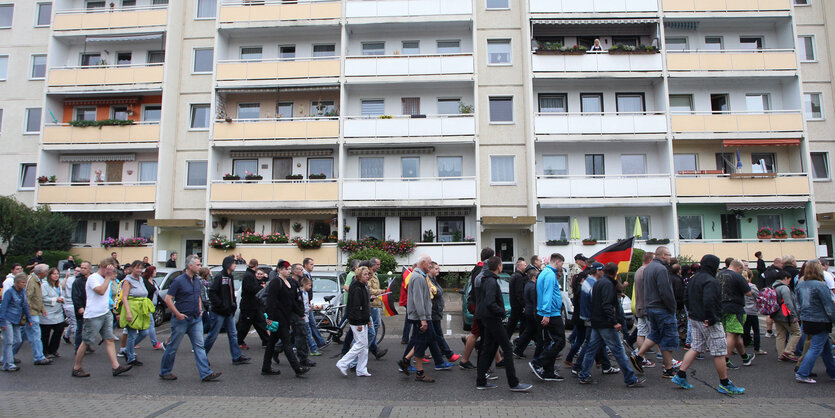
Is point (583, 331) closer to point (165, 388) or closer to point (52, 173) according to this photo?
point (165, 388)

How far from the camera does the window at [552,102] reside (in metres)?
24.9

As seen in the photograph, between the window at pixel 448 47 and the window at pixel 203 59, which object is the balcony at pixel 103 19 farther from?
the window at pixel 448 47

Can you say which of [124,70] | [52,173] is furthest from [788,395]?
[52,173]

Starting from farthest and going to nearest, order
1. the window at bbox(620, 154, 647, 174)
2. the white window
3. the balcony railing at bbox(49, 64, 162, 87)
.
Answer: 1. the balcony railing at bbox(49, 64, 162, 87)
2. the white window
3. the window at bbox(620, 154, 647, 174)

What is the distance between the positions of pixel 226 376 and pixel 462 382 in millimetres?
3936

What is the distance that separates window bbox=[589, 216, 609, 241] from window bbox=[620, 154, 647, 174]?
2659mm

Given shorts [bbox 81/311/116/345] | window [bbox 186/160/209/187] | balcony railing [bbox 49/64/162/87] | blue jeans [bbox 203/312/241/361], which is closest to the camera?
shorts [bbox 81/311/116/345]

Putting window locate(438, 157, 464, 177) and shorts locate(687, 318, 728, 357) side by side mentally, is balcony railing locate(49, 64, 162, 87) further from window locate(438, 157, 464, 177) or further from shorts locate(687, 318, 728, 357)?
shorts locate(687, 318, 728, 357)

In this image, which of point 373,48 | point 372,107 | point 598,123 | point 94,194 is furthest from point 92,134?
point 598,123

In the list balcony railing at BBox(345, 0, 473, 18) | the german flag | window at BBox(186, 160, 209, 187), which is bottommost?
the german flag

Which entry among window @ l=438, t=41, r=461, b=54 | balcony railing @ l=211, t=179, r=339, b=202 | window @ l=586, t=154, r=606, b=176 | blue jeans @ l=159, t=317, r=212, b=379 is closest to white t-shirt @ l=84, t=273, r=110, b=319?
blue jeans @ l=159, t=317, r=212, b=379

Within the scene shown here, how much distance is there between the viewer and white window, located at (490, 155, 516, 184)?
24.5 meters

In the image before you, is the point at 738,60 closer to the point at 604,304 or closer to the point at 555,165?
the point at 555,165

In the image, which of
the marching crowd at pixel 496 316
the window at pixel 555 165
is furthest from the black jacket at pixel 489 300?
the window at pixel 555 165
